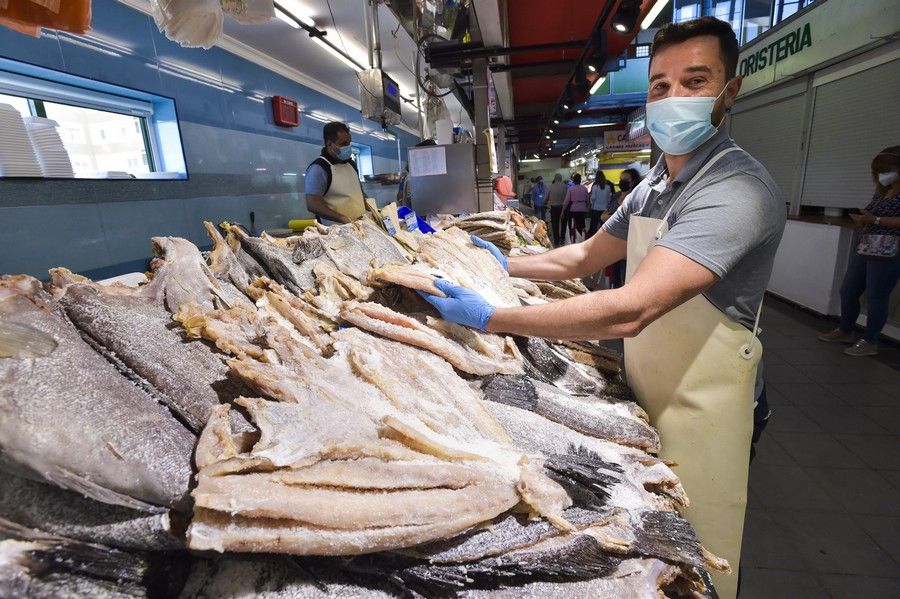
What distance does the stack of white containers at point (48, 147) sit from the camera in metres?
3.89

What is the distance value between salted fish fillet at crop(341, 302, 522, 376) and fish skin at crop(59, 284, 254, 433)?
1.42ft

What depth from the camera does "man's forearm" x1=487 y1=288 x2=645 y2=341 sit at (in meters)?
1.40

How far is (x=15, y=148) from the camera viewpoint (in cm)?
371

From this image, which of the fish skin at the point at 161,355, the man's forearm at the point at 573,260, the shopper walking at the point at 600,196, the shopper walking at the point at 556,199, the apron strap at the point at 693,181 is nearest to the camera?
the fish skin at the point at 161,355

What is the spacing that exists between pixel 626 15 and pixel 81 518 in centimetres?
581

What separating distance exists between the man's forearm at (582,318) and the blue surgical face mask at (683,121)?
83 cm

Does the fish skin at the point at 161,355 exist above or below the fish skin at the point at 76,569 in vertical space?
above

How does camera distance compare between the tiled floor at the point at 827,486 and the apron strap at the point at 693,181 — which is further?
the tiled floor at the point at 827,486

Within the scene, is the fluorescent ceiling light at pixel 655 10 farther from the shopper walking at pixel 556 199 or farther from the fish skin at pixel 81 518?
the shopper walking at pixel 556 199

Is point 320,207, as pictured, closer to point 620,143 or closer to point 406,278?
point 406,278

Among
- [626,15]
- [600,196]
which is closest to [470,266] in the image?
[626,15]

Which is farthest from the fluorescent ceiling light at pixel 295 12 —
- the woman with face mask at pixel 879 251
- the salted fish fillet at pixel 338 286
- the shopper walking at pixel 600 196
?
the shopper walking at pixel 600 196

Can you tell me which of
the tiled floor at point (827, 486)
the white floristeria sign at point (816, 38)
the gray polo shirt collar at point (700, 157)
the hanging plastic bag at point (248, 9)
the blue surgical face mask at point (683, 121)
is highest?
the white floristeria sign at point (816, 38)

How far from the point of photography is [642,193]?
82.5 inches
